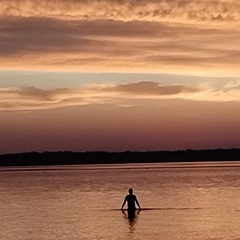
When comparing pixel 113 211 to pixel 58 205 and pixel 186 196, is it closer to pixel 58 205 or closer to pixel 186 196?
pixel 58 205

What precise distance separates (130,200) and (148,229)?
4648mm

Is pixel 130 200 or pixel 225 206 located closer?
pixel 130 200

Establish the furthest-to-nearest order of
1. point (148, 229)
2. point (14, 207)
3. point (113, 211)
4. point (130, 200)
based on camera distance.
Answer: point (14, 207), point (113, 211), point (130, 200), point (148, 229)

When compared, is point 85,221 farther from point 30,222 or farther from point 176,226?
point 176,226

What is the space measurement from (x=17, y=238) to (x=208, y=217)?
1194 cm

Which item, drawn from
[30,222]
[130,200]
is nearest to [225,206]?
[130,200]

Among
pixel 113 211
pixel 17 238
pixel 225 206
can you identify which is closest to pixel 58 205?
pixel 113 211

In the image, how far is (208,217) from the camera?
39281mm

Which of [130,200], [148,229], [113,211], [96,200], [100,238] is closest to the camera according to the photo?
[100,238]

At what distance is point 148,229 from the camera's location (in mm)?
34156

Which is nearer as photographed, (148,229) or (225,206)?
(148,229)

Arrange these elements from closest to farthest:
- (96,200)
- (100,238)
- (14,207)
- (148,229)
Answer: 1. (100,238)
2. (148,229)
3. (14,207)
4. (96,200)

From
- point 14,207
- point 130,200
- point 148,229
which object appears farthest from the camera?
point 14,207

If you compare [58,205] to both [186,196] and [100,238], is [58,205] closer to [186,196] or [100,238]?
[186,196]
